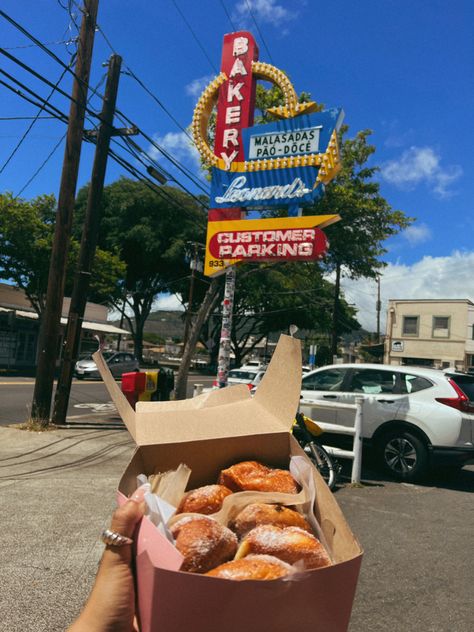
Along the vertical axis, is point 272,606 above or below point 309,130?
below

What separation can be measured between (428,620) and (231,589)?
266cm

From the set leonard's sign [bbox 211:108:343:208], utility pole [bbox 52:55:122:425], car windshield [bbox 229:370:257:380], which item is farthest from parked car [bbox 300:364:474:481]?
car windshield [bbox 229:370:257:380]

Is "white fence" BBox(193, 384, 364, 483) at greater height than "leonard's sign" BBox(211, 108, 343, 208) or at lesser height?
lesser

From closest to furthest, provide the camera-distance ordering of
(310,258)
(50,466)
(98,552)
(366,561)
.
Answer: (98,552) → (366,561) → (50,466) → (310,258)

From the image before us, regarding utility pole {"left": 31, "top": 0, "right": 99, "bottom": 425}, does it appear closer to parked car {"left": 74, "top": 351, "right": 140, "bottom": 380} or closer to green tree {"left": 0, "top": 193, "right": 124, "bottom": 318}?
parked car {"left": 74, "top": 351, "right": 140, "bottom": 380}

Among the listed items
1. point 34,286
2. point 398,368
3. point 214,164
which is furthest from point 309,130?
point 34,286

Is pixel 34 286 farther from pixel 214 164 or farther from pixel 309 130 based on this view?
pixel 309 130

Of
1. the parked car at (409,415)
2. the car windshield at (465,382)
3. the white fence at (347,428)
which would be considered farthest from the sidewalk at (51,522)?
the car windshield at (465,382)

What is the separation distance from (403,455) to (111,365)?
19198 millimetres

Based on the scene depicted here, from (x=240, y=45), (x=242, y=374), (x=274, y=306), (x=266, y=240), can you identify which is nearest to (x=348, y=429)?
(x=266, y=240)

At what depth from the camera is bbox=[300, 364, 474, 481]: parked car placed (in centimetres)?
689

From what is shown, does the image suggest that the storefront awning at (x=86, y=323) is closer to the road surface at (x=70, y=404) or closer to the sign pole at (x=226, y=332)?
the road surface at (x=70, y=404)

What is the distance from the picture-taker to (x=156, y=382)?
35.1ft

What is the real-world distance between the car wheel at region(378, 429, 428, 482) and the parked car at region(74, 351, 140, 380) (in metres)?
17.6
